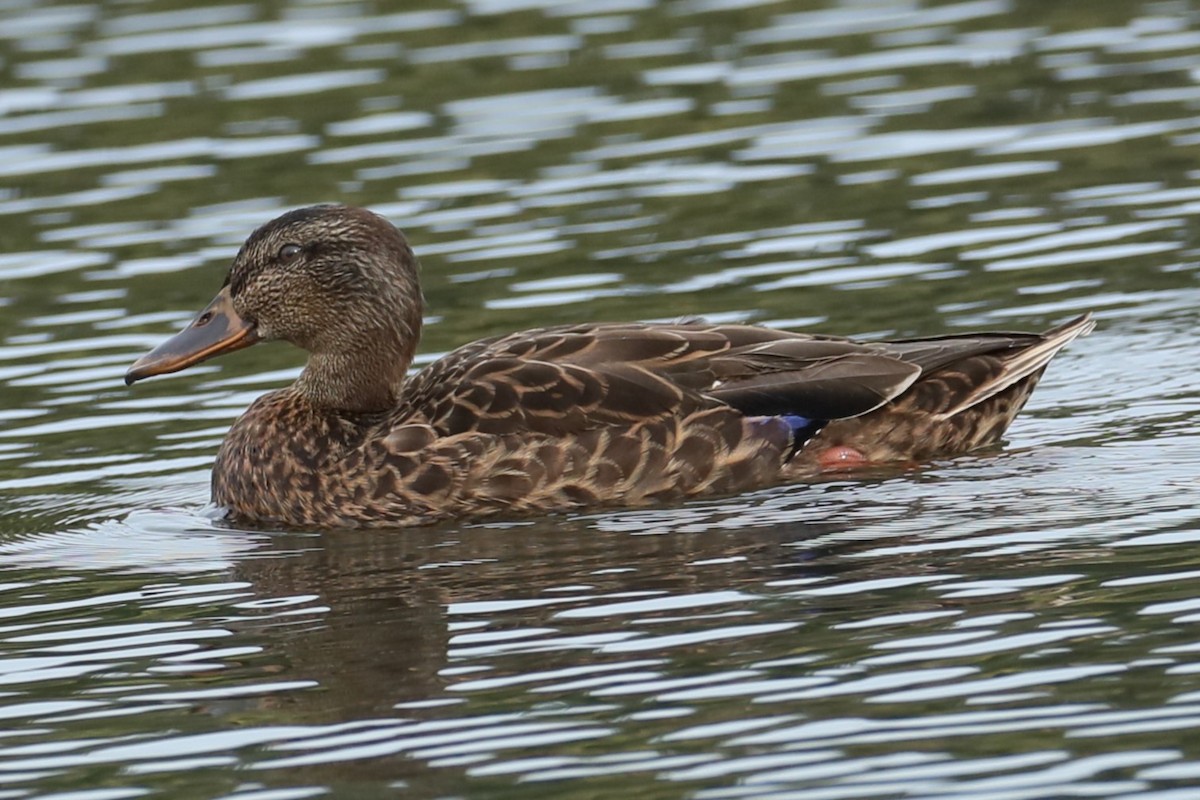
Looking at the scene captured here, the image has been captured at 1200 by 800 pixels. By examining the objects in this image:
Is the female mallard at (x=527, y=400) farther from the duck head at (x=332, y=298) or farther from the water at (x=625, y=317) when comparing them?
the water at (x=625, y=317)

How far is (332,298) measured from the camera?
481 inches

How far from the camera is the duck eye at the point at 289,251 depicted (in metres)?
12.2

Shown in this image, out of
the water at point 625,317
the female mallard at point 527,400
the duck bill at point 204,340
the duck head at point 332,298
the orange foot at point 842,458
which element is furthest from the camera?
the duck head at point 332,298

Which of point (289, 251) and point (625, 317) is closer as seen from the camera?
point (289, 251)

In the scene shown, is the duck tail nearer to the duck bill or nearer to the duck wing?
the duck wing

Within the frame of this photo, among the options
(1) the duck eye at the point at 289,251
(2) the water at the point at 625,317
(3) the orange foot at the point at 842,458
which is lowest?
(3) the orange foot at the point at 842,458

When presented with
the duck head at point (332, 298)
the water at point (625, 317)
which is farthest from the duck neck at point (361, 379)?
the water at point (625, 317)

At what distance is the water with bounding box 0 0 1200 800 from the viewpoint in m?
8.05

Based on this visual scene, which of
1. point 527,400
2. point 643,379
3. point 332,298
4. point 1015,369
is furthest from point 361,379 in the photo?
point 1015,369

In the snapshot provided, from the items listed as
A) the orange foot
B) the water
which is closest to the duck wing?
the orange foot

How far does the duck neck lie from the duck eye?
1.63ft

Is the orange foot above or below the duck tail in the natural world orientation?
below

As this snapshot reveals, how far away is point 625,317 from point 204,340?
10.4 ft

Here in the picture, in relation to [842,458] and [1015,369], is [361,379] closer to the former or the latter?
[842,458]
